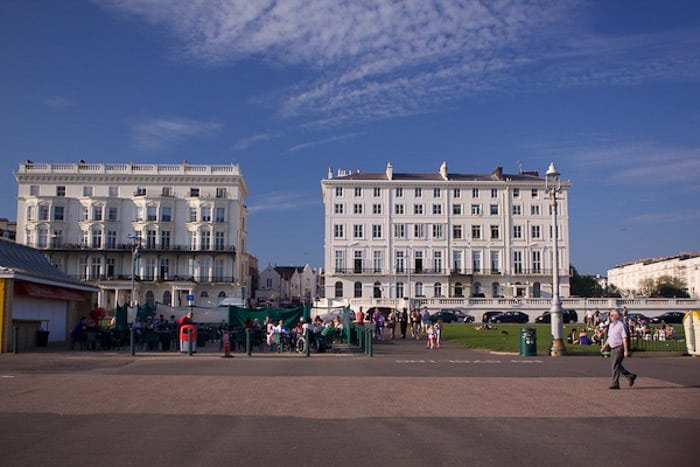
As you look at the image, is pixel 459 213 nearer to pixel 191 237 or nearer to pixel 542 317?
pixel 542 317

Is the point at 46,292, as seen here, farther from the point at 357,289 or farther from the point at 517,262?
the point at 517,262

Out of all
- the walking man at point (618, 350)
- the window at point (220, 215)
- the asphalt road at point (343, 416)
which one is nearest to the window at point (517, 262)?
the window at point (220, 215)

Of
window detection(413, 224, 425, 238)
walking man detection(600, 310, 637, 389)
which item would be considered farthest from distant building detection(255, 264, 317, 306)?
walking man detection(600, 310, 637, 389)

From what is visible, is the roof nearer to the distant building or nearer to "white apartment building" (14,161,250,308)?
"white apartment building" (14,161,250,308)

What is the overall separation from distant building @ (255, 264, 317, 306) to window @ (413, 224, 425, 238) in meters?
53.1

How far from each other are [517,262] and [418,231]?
14711 millimetres

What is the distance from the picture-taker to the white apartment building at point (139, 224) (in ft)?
290

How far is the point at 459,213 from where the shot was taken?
9531cm

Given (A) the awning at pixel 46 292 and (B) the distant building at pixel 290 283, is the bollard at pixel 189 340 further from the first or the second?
(B) the distant building at pixel 290 283

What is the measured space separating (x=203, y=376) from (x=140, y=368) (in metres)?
3.52

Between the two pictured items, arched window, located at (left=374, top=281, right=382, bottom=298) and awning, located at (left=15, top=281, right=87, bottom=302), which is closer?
awning, located at (left=15, top=281, right=87, bottom=302)

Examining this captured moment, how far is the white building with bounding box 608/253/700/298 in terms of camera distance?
5630 inches

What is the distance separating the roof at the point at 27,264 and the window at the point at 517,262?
70581mm

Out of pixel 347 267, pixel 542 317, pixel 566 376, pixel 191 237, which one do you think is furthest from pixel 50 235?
pixel 566 376
